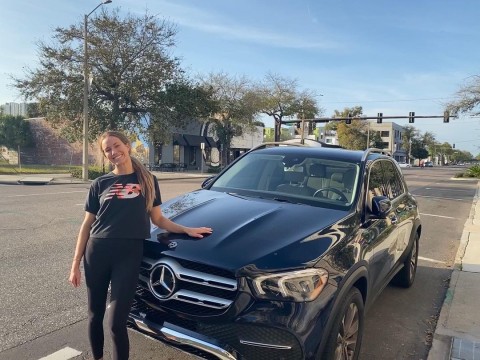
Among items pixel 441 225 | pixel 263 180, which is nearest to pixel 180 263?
pixel 263 180

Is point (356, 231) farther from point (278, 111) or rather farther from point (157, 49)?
point (278, 111)

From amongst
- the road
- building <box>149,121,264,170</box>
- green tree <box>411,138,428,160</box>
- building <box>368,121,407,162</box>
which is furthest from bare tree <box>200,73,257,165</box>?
green tree <box>411,138,428,160</box>

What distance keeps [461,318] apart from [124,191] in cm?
374

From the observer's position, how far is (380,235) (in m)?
3.65

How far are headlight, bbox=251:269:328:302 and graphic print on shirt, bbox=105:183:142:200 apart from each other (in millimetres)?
981

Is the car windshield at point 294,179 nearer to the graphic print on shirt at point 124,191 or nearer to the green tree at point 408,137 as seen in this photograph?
the graphic print on shirt at point 124,191

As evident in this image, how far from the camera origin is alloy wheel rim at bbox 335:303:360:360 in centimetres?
273

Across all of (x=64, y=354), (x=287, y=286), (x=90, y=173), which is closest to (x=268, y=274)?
(x=287, y=286)

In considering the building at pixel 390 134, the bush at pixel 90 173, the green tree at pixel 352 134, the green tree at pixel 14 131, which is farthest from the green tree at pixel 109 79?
the building at pixel 390 134

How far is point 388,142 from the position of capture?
112938mm

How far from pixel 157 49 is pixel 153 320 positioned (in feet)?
86.5

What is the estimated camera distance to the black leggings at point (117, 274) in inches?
103

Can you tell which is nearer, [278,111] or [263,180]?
[263,180]

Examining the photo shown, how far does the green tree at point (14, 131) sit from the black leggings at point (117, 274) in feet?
146
